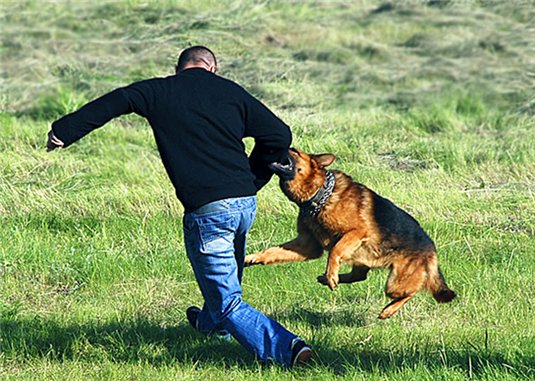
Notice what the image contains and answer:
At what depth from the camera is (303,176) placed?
5918 mm

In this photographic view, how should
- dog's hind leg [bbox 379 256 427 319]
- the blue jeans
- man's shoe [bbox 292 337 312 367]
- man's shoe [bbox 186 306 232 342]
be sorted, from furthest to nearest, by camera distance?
1. dog's hind leg [bbox 379 256 427 319]
2. man's shoe [bbox 186 306 232 342]
3. man's shoe [bbox 292 337 312 367]
4. the blue jeans

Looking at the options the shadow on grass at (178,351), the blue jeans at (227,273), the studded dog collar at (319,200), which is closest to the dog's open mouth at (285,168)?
the studded dog collar at (319,200)

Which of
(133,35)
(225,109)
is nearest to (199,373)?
(225,109)

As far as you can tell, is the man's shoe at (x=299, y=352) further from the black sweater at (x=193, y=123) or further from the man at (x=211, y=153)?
the black sweater at (x=193, y=123)

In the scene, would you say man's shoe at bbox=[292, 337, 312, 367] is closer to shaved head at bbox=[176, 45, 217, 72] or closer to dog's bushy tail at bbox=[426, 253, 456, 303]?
dog's bushy tail at bbox=[426, 253, 456, 303]

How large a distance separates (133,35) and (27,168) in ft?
23.8

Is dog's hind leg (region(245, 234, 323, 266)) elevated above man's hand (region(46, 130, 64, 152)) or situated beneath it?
situated beneath

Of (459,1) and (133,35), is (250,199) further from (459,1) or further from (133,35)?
(459,1)

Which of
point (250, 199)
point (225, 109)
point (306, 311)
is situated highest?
point (225, 109)

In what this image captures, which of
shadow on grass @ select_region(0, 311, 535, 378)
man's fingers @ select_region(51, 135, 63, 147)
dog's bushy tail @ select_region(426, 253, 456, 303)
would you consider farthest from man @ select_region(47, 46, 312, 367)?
dog's bushy tail @ select_region(426, 253, 456, 303)

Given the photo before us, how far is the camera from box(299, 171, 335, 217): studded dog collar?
5961 millimetres

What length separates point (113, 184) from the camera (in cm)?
989

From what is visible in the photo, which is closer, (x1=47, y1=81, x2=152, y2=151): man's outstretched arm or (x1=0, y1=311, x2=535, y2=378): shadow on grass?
(x1=47, y1=81, x2=152, y2=151): man's outstretched arm

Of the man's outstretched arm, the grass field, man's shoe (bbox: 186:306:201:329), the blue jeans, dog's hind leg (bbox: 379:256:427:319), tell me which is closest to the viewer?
the man's outstretched arm
